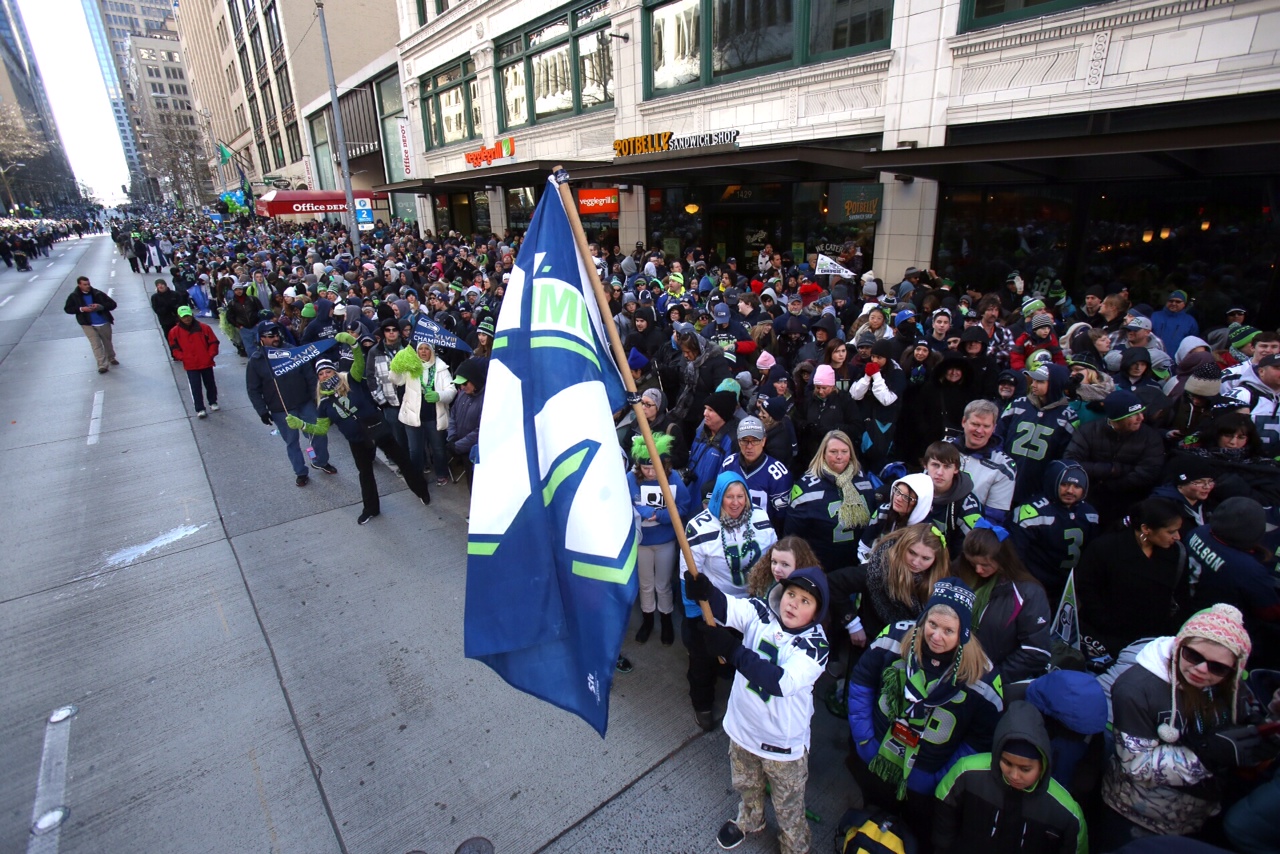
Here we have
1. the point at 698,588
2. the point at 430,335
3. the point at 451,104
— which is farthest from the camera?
the point at 451,104

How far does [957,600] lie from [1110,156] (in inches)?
362

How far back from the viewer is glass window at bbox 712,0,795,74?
12570mm

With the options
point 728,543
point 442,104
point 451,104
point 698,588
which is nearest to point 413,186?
point 451,104

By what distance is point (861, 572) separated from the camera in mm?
3562

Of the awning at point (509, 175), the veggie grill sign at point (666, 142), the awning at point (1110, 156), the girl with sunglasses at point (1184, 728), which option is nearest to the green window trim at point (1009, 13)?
the awning at point (1110, 156)

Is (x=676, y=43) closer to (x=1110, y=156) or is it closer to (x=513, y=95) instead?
(x=513, y=95)

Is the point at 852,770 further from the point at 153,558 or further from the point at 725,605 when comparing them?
the point at 153,558

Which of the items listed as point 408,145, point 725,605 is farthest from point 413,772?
point 408,145

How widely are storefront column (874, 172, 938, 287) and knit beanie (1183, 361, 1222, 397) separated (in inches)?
281

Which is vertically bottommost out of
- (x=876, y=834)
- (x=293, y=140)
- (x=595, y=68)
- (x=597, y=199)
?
(x=876, y=834)

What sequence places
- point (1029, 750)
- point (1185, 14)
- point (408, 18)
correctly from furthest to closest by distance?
point (408, 18) → point (1185, 14) → point (1029, 750)

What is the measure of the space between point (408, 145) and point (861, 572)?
102 ft

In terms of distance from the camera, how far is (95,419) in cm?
982

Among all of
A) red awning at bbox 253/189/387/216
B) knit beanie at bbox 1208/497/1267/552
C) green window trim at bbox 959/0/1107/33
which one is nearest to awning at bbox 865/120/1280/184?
green window trim at bbox 959/0/1107/33
